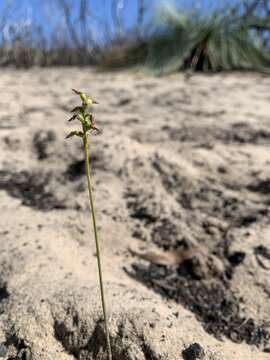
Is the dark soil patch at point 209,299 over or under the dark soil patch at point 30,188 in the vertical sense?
under

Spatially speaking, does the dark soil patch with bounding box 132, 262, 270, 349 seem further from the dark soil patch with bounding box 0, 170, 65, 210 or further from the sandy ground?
the dark soil patch with bounding box 0, 170, 65, 210

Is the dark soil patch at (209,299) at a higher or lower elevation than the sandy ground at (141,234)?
lower

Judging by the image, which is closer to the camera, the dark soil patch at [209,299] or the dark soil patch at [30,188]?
the dark soil patch at [209,299]

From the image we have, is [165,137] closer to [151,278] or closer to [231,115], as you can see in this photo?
[231,115]

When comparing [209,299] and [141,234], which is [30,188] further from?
[209,299]

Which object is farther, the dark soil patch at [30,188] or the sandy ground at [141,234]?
the dark soil patch at [30,188]

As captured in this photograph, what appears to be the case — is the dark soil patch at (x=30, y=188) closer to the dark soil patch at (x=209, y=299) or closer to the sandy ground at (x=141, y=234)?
the sandy ground at (x=141, y=234)

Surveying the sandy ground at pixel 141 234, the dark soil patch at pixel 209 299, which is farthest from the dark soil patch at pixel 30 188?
the dark soil patch at pixel 209 299

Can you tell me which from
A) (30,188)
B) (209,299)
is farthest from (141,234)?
(30,188)
